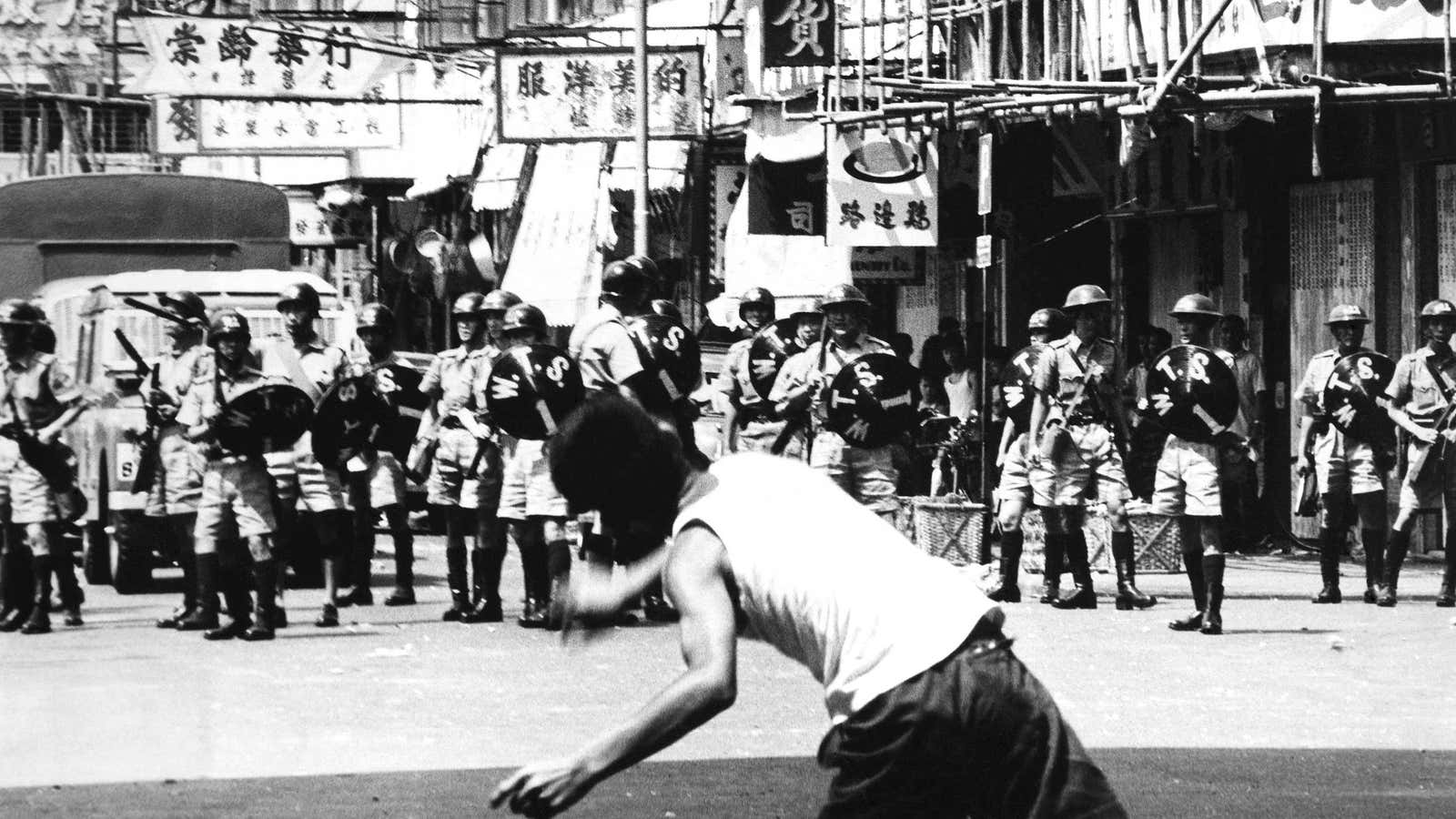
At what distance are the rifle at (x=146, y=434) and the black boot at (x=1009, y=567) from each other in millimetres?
5274

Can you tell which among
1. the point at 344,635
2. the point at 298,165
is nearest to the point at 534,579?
the point at 344,635

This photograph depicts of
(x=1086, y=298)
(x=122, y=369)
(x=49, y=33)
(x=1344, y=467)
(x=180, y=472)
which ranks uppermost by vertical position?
(x=49, y=33)

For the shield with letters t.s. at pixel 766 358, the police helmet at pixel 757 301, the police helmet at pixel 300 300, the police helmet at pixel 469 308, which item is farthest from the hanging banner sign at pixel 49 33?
the shield with letters t.s. at pixel 766 358

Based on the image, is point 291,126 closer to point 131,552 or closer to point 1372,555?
point 131,552

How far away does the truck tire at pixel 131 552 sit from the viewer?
1767 cm

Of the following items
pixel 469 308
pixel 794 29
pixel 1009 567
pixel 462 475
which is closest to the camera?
pixel 462 475

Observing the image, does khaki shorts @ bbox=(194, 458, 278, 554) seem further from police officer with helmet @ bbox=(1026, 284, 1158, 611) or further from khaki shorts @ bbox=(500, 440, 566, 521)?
police officer with helmet @ bbox=(1026, 284, 1158, 611)

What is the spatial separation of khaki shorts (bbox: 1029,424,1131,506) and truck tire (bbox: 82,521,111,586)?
687 cm

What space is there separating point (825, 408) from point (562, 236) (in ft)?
53.3

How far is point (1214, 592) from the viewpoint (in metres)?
14.4

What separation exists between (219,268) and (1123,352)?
789 centimetres

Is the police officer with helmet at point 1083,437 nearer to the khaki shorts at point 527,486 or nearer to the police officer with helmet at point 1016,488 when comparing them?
the police officer with helmet at point 1016,488

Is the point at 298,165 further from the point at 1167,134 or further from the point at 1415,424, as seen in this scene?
the point at 1415,424

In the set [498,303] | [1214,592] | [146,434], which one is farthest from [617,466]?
[146,434]
